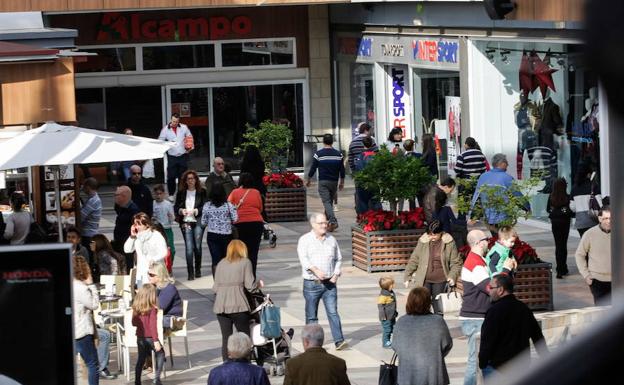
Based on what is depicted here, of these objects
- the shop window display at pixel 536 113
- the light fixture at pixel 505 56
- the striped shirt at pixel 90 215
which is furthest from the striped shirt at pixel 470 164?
the striped shirt at pixel 90 215

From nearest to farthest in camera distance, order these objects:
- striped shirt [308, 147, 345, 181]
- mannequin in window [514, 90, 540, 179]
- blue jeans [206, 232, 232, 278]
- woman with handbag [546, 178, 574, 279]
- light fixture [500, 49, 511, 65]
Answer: blue jeans [206, 232, 232, 278]
woman with handbag [546, 178, 574, 279]
striped shirt [308, 147, 345, 181]
mannequin in window [514, 90, 540, 179]
light fixture [500, 49, 511, 65]

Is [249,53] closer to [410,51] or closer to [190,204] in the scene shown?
[410,51]

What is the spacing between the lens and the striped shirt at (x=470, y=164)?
21.1m

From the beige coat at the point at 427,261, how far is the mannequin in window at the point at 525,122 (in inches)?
393

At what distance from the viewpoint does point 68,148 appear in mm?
15812

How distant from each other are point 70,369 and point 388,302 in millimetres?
9160

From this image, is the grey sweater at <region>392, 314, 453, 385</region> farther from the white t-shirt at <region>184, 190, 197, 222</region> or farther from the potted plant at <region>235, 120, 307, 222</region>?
the potted plant at <region>235, 120, 307, 222</region>

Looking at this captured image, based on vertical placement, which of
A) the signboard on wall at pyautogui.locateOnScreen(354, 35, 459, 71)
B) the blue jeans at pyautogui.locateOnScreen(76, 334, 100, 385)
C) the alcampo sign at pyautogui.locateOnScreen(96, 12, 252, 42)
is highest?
the alcampo sign at pyautogui.locateOnScreen(96, 12, 252, 42)

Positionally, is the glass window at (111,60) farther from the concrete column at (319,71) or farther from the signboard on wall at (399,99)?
the signboard on wall at (399,99)

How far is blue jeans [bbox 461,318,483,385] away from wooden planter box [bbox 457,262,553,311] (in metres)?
3.66

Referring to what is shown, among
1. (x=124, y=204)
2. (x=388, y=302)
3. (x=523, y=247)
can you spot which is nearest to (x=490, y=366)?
(x=388, y=302)

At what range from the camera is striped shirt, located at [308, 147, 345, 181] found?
22.8 metres

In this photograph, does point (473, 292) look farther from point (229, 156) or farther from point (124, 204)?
point (229, 156)

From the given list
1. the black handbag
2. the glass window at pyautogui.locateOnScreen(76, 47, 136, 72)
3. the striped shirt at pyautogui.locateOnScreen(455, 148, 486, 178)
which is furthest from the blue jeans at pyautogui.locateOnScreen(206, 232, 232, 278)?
the glass window at pyautogui.locateOnScreen(76, 47, 136, 72)
